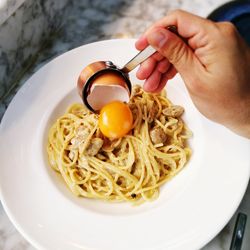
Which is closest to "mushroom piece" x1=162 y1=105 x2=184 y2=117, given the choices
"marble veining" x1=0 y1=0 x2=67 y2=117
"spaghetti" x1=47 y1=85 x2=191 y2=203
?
"spaghetti" x1=47 y1=85 x2=191 y2=203

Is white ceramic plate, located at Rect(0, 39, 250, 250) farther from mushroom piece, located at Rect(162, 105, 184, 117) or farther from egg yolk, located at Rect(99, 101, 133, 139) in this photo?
egg yolk, located at Rect(99, 101, 133, 139)

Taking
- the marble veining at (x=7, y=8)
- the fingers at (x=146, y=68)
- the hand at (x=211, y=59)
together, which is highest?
the marble veining at (x=7, y=8)

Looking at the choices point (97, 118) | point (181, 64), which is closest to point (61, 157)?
point (97, 118)

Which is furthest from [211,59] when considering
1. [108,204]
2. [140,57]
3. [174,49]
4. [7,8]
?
[7,8]

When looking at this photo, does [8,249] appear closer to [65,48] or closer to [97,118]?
[97,118]

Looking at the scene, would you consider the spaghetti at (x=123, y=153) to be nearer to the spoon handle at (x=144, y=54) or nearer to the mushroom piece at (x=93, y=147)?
the mushroom piece at (x=93, y=147)

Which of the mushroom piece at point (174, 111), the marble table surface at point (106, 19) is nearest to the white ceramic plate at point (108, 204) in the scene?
the mushroom piece at point (174, 111)

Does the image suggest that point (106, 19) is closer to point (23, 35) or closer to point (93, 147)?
point (23, 35)

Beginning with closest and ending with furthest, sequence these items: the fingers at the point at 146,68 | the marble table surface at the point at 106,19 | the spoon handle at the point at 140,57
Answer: the spoon handle at the point at 140,57 < the fingers at the point at 146,68 < the marble table surface at the point at 106,19
